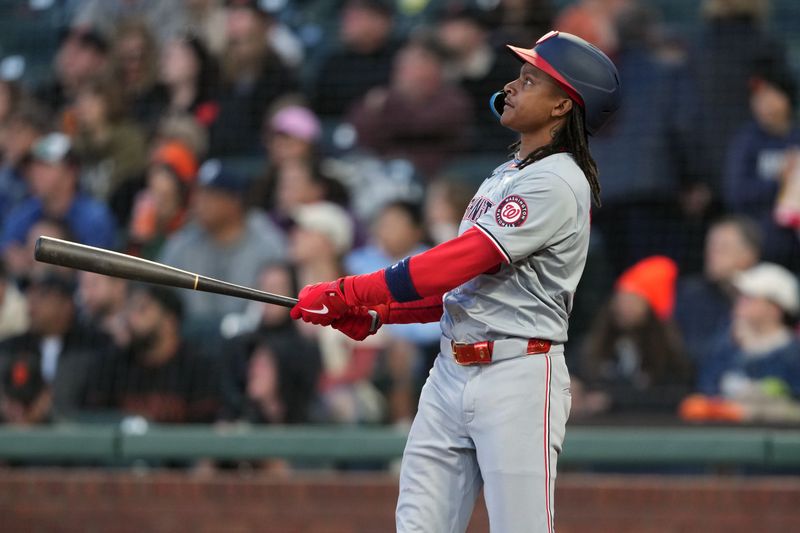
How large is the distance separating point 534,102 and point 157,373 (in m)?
3.62

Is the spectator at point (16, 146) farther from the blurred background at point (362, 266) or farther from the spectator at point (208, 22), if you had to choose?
the spectator at point (208, 22)

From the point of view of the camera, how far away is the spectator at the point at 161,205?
691 centimetres

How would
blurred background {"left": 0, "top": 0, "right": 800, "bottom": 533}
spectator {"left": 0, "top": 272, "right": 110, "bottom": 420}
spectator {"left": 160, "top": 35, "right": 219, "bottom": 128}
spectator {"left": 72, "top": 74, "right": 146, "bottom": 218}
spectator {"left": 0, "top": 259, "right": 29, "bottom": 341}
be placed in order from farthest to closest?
1. spectator {"left": 160, "top": 35, "right": 219, "bottom": 128}
2. spectator {"left": 72, "top": 74, "right": 146, "bottom": 218}
3. spectator {"left": 0, "top": 259, "right": 29, "bottom": 341}
4. spectator {"left": 0, "top": 272, "right": 110, "bottom": 420}
5. blurred background {"left": 0, "top": 0, "right": 800, "bottom": 533}

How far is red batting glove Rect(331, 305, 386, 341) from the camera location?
3.37m

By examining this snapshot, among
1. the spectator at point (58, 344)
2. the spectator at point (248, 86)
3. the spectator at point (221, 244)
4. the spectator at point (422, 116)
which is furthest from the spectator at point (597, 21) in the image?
the spectator at point (58, 344)

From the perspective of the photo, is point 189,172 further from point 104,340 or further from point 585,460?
point 585,460

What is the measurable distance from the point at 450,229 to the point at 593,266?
0.74 meters

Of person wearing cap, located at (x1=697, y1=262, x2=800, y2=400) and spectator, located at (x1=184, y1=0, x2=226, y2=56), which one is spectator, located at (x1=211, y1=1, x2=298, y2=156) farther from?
person wearing cap, located at (x1=697, y1=262, x2=800, y2=400)

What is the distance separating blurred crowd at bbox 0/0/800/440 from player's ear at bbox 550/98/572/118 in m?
2.63

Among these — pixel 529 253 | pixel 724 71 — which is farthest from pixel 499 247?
pixel 724 71

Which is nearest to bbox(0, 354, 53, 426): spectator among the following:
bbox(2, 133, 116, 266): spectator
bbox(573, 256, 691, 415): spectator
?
bbox(2, 133, 116, 266): spectator

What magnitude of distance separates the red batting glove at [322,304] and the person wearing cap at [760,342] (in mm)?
2823

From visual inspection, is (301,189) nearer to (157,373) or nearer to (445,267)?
(157,373)

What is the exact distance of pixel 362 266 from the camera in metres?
6.33
